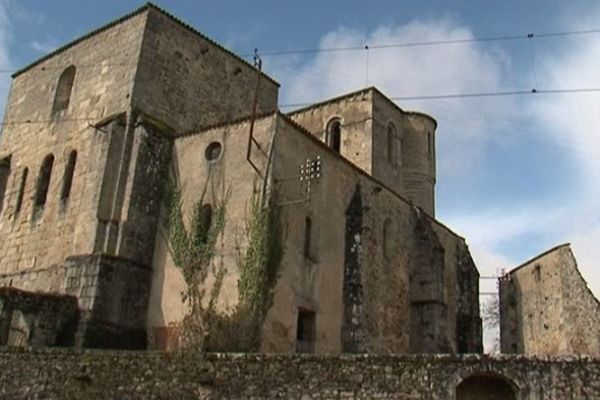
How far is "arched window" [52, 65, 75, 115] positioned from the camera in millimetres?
26203

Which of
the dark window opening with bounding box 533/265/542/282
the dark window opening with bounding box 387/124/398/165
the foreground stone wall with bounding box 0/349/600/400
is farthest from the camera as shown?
the dark window opening with bounding box 387/124/398/165

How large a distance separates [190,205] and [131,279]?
298cm

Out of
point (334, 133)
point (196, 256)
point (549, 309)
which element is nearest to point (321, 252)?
point (196, 256)

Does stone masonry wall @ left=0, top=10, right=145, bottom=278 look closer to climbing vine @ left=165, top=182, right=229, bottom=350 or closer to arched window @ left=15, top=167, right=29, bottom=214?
arched window @ left=15, top=167, right=29, bottom=214

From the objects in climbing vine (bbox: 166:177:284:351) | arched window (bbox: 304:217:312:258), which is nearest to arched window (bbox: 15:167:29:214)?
climbing vine (bbox: 166:177:284:351)

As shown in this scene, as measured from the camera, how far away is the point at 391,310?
82.5 ft

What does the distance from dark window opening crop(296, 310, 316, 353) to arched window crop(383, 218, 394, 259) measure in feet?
18.4

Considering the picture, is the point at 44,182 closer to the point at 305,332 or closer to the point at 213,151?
the point at 213,151

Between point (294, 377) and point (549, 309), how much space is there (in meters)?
16.9

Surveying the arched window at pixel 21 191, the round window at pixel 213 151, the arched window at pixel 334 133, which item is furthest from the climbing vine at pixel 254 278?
the arched window at pixel 334 133

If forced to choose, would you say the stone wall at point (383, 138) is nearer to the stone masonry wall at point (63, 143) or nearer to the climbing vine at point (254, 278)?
the stone masonry wall at point (63, 143)

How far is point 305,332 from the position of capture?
2116 centimetres

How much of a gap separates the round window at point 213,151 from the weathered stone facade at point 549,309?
46.5 feet

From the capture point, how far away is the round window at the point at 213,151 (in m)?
21.9
